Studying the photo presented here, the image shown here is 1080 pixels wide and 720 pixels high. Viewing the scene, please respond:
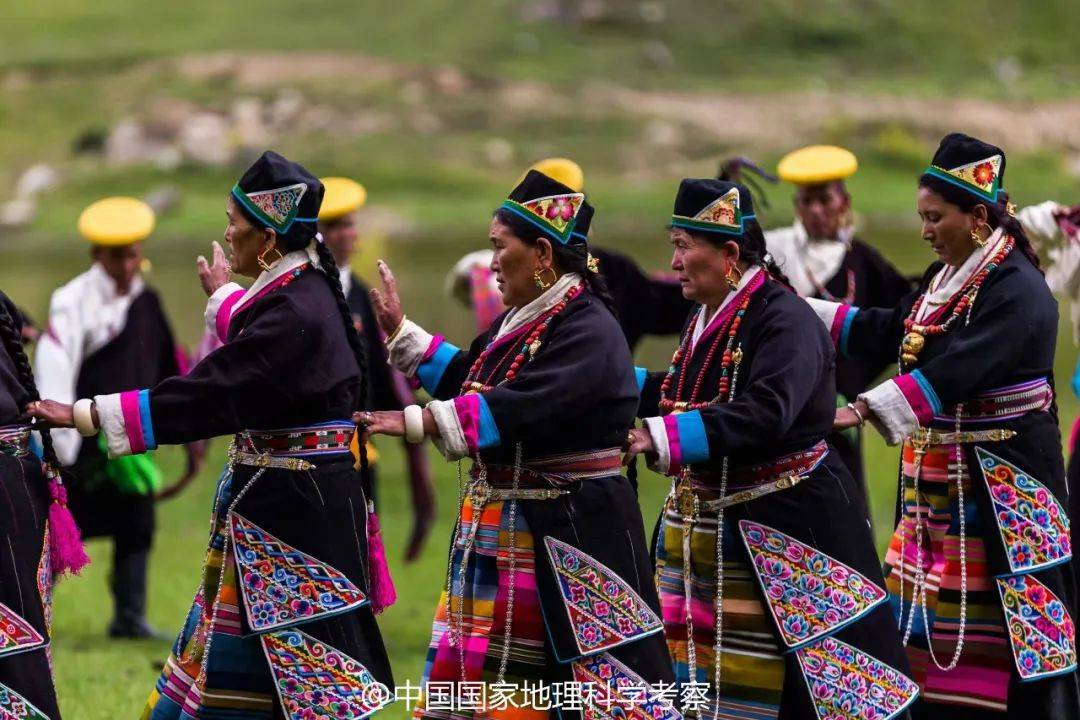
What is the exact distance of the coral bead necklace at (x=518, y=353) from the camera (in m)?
4.56

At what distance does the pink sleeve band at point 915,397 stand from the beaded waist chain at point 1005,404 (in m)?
0.29

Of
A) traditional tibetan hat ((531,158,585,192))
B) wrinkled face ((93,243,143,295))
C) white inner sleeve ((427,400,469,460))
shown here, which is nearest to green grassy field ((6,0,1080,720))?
wrinkled face ((93,243,143,295))

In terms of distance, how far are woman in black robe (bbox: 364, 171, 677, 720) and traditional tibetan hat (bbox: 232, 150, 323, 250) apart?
0.50 metres

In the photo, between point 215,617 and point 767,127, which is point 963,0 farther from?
point 215,617

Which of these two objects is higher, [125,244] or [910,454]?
[125,244]

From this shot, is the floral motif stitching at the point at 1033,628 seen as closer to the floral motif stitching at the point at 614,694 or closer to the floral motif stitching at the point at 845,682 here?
the floral motif stitching at the point at 845,682

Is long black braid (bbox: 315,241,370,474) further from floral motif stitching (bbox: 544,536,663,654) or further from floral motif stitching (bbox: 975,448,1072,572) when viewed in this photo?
floral motif stitching (bbox: 975,448,1072,572)

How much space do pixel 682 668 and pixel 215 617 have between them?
1.23m

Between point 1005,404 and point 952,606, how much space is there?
60cm

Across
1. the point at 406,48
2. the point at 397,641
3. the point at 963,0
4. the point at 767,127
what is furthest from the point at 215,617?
the point at 963,0

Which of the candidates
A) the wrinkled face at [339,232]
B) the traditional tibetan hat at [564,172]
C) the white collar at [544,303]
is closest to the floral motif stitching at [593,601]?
the white collar at [544,303]

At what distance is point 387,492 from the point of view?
12.1 meters

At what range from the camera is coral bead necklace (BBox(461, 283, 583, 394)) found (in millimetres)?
4559

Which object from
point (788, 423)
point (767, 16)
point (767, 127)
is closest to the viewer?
point (788, 423)
